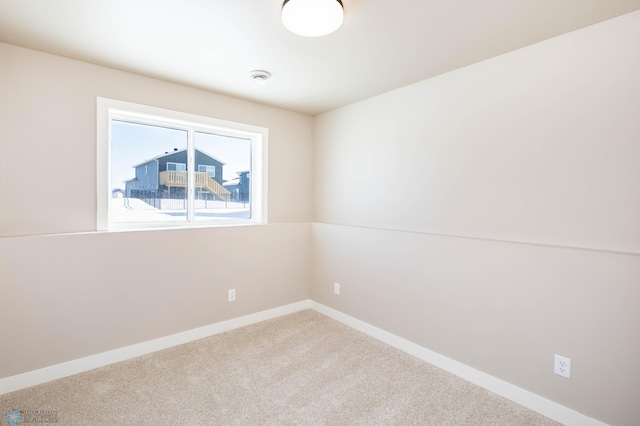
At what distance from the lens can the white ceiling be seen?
1736mm

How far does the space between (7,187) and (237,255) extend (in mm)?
1805

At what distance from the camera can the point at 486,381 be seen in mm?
2264

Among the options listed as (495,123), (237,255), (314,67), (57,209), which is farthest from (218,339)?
(495,123)

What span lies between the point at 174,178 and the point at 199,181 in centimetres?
24

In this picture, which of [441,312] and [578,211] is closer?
[578,211]

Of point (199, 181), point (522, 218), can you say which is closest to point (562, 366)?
point (522, 218)

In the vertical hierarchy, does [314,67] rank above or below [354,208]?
above

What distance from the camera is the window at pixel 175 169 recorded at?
2.70m

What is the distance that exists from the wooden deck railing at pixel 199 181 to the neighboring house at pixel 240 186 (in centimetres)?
6

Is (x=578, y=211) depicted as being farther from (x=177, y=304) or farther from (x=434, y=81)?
(x=177, y=304)

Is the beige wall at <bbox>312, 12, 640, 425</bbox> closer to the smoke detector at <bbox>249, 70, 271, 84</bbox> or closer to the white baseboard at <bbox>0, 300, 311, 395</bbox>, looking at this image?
the smoke detector at <bbox>249, 70, 271, 84</bbox>

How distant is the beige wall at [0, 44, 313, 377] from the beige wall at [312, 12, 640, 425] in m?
1.65

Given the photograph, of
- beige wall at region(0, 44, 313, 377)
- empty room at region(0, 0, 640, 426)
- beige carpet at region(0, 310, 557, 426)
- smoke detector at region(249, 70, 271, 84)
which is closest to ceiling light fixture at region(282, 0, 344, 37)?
empty room at region(0, 0, 640, 426)

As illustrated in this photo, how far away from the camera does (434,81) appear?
2.70m
